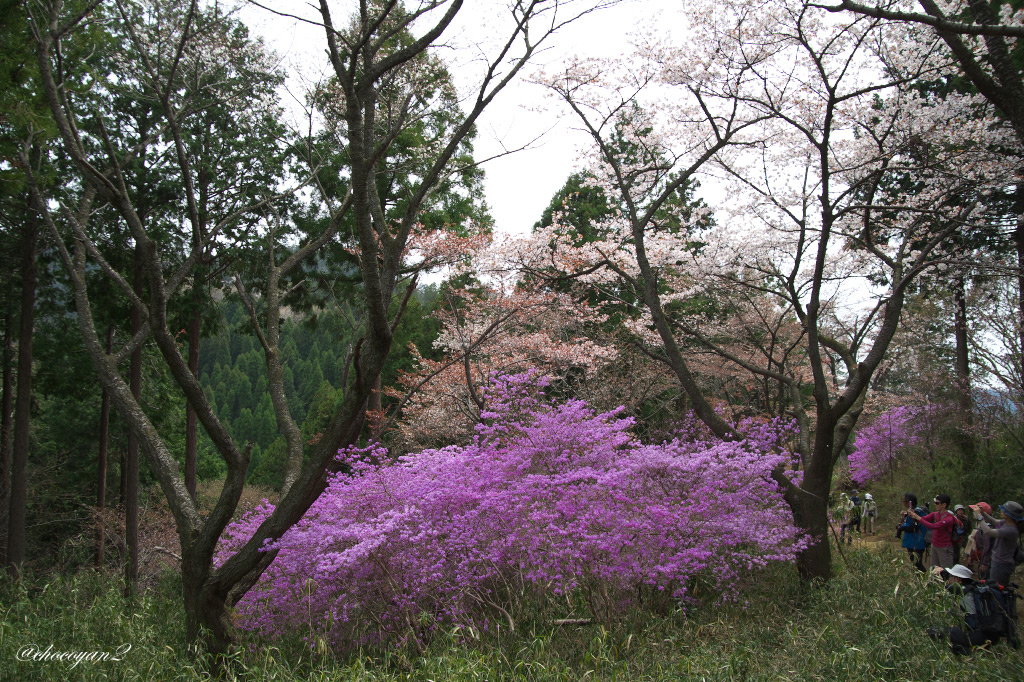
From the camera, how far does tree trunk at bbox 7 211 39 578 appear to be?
930cm

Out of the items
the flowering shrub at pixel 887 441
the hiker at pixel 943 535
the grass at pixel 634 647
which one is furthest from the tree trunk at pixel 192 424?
the flowering shrub at pixel 887 441

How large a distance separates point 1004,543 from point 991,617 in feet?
4.26

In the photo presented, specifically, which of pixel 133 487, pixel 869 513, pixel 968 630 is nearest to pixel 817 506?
Result: pixel 968 630

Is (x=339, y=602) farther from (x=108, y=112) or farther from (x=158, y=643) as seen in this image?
(x=108, y=112)

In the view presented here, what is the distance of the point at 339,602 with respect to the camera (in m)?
5.10

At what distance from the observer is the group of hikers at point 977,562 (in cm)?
413

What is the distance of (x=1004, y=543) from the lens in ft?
16.8

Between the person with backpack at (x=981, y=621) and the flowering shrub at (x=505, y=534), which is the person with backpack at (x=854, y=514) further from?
the person with backpack at (x=981, y=621)

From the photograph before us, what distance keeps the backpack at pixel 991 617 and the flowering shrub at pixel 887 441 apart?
1204 cm

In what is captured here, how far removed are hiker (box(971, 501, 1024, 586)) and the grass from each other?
523 millimetres

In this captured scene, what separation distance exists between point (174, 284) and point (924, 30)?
723 cm

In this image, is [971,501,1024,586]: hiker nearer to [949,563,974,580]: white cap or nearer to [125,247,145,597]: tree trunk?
[949,563,974,580]: white cap

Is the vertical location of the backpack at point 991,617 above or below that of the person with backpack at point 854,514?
above

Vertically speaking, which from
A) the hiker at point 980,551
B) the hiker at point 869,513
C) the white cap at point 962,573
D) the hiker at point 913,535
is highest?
the white cap at point 962,573
